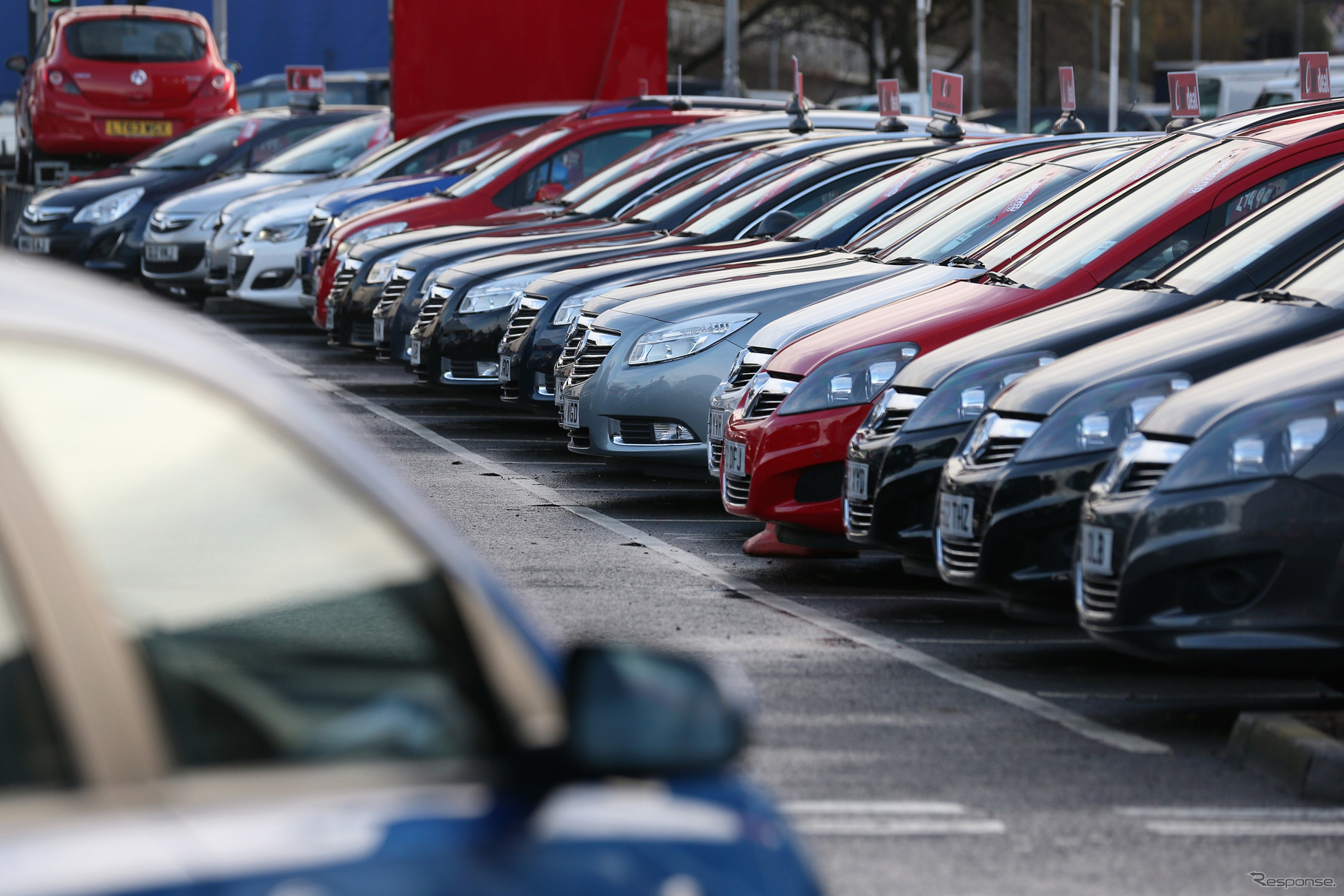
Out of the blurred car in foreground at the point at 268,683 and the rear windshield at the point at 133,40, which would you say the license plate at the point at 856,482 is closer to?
the blurred car in foreground at the point at 268,683

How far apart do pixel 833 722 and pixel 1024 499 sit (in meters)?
1.00

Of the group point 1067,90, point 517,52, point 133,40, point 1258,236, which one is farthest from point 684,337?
point 133,40

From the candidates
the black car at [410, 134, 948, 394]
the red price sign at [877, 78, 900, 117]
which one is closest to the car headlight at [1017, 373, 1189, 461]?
the black car at [410, 134, 948, 394]

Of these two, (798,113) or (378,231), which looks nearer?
(798,113)

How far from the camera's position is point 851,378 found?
865cm

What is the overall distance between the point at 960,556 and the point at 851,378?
174 centimetres

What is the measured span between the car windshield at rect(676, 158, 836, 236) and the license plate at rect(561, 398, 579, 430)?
2.52m

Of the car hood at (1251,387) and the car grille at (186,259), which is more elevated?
the car grille at (186,259)

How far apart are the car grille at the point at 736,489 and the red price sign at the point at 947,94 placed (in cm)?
667

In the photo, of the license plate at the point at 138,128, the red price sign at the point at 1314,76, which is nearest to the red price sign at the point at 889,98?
the red price sign at the point at 1314,76

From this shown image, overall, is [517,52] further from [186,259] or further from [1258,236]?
[1258,236]

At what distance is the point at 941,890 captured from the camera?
15.6 feet

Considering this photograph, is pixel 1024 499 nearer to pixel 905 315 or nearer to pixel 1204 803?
pixel 1204 803

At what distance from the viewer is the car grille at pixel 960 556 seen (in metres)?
6.97
